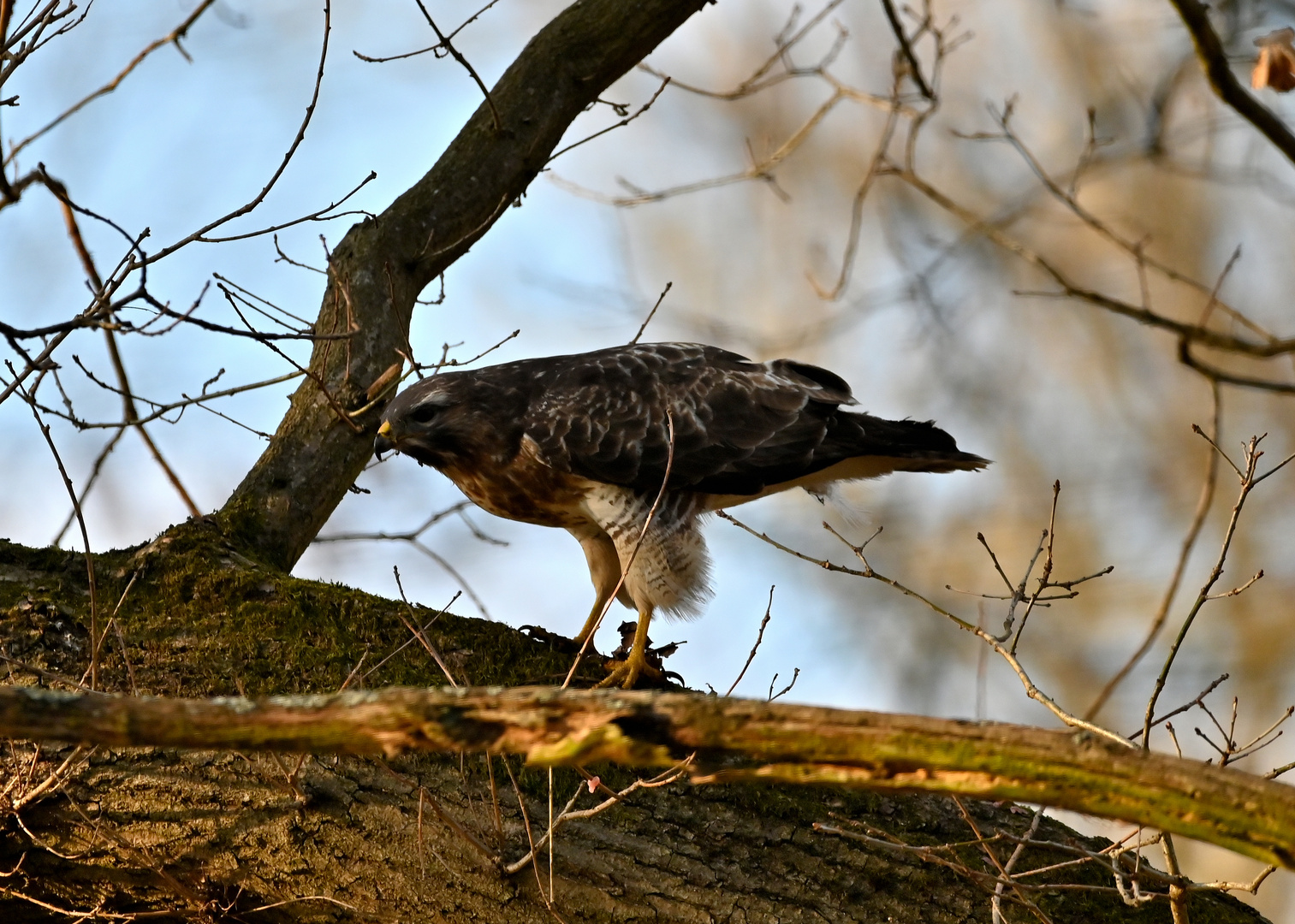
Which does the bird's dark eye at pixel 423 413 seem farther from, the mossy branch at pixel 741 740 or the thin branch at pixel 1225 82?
the thin branch at pixel 1225 82

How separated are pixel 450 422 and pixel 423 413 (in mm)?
128

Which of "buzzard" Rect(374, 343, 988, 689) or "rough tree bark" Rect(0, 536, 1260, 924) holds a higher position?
"buzzard" Rect(374, 343, 988, 689)

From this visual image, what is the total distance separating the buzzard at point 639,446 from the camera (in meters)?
4.93

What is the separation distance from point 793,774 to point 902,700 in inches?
405

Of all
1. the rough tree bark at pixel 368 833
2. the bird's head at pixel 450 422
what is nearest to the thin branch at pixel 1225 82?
the rough tree bark at pixel 368 833

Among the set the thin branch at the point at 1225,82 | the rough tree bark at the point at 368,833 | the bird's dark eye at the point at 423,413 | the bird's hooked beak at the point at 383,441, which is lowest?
the rough tree bark at the point at 368,833

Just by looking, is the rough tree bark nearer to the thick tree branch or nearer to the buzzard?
the thick tree branch

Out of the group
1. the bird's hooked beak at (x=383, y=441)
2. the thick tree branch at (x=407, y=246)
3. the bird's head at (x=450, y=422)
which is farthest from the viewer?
the bird's head at (x=450, y=422)

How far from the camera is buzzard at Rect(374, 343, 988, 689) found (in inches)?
194

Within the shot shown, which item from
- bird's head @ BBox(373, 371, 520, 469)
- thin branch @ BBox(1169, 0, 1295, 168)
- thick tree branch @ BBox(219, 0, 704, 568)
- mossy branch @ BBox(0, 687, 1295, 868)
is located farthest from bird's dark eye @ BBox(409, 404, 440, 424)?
thin branch @ BBox(1169, 0, 1295, 168)

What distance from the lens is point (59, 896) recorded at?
3.28m

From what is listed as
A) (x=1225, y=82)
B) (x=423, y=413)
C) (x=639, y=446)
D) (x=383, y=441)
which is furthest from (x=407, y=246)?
(x=1225, y=82)

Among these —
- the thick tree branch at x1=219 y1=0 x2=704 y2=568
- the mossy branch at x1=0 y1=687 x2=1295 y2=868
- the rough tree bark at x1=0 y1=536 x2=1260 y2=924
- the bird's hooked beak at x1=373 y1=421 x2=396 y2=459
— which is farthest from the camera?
the bird's hooked beak at x1=373 y1=421 x2=396 y2=459

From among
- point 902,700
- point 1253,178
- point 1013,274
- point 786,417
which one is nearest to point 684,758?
point 786,417
